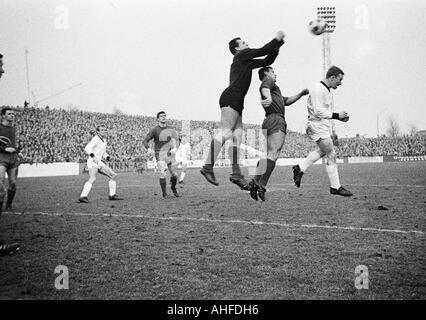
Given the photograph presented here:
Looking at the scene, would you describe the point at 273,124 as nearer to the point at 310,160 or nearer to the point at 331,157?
the point at 310,160

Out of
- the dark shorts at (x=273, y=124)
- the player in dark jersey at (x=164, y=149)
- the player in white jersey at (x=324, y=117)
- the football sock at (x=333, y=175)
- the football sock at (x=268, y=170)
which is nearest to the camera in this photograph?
the dark shorts at (x=273, y=124)

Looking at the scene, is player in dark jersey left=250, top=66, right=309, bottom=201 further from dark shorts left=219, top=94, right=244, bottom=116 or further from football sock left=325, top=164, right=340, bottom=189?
Answer: football sock left=325, top=164, right=340, bottom=189

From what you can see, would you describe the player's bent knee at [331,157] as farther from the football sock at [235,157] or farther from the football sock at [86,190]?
the football sock at [86,190]

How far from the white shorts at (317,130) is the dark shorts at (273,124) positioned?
2110 millimetres

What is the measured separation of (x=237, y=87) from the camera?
2.98 metres

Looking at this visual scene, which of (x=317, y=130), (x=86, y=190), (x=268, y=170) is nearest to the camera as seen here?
(x=268, y=170)

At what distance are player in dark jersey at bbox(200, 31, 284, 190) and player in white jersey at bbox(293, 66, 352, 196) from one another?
49.0 inches

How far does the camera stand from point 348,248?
4.42m

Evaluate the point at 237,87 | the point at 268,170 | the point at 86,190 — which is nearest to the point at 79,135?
the point at 86,190

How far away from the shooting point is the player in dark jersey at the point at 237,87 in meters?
2.91

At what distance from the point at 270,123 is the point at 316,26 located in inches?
33.2

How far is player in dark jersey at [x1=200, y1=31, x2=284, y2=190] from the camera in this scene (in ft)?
9.55

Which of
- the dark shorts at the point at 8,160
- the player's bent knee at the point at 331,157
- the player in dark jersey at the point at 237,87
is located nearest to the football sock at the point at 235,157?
the player in dark jersey at the point at 237,87
